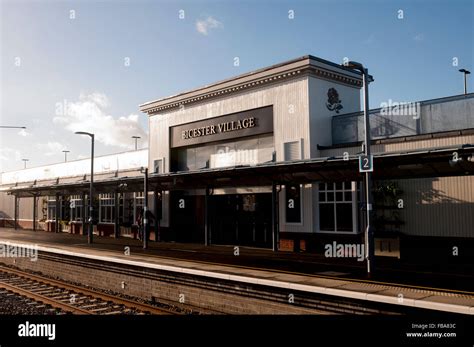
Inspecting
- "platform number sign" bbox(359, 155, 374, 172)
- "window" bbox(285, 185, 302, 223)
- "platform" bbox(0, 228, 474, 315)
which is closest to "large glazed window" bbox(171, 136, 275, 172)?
"window" bbox(285, 185, 302, 223)

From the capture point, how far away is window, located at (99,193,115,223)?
3962 cm

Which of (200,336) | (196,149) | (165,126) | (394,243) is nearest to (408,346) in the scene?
(200,336)

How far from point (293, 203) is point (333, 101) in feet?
20.5

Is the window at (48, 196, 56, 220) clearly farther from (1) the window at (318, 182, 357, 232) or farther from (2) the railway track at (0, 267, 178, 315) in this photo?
(1) the window at (318, 182, 357, 232)

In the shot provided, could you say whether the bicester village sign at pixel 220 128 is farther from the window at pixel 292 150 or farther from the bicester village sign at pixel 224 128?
the window at pixel 292 150

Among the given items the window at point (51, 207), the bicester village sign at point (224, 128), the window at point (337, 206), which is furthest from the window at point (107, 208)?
the window at point (337, 206)

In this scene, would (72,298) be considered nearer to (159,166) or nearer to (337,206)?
(337,206)

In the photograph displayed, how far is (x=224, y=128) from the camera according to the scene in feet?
95.7

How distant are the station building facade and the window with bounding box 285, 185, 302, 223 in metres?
0.06

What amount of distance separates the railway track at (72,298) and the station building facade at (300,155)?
837 centimetres

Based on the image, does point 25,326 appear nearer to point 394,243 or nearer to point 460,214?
point 394,243

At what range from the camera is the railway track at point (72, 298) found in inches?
602

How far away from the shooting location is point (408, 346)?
9.77 m

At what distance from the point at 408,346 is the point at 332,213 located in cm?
1396
